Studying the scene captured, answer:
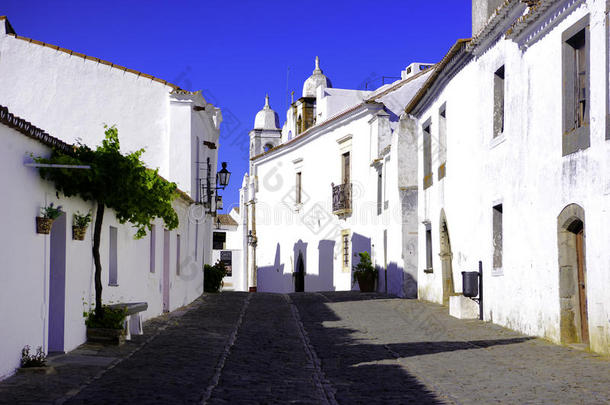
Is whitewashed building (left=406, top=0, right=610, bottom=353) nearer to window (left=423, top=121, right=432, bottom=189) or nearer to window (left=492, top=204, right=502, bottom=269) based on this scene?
window (left=492, top=204, right=502, bottom=269)

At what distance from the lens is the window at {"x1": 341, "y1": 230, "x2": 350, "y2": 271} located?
30.9 meters

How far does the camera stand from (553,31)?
1189cm

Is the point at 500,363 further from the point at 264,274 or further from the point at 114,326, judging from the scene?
the point at 264,274

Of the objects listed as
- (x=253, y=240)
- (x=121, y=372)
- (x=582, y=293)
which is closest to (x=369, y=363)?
(x=121, y=372)

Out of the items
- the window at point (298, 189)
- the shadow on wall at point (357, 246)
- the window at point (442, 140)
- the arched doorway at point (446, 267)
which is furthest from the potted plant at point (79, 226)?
the window at point (298, 189)

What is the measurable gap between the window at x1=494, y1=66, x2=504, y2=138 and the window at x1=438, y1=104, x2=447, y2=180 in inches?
166

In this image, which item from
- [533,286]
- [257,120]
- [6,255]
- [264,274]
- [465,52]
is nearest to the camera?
[6,255]

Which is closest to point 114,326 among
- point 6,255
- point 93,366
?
point 93,366

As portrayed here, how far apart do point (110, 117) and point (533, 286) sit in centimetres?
1344

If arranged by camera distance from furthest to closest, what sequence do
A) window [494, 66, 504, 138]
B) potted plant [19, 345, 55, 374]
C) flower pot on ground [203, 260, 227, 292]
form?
1. flower pot on ground [203, 260, 227, 292]
2. window [494, 66, 504, 138]
3. potted plant [19, 345, 55, 374]

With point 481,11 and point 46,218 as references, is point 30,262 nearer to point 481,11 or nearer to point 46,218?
point 46,218

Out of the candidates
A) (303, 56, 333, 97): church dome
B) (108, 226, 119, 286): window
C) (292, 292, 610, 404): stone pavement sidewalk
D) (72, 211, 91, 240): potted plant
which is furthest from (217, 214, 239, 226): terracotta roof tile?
(72, 211, 91, 240): potted plant

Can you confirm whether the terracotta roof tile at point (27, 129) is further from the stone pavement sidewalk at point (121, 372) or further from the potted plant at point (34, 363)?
the stone pavement sidewalk at point (121, 372)

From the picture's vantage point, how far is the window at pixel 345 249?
30.9 metres
